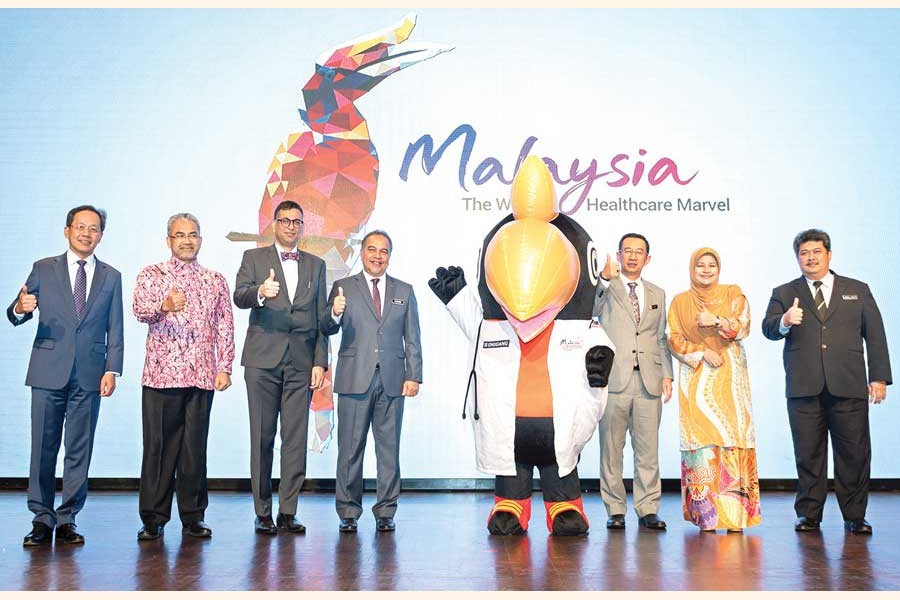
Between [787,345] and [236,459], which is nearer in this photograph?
[787,345]

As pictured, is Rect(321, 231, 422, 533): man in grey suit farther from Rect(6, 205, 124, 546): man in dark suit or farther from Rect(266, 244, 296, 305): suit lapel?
Rect(6, 205, 124, 546): man in dark suit

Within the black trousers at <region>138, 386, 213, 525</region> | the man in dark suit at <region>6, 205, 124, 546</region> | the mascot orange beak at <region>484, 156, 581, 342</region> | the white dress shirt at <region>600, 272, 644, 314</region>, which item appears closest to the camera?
the mascot orange beak at <region>484, 156, 581, 342</region>

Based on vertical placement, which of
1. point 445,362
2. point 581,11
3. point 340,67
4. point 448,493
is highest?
point 581,11

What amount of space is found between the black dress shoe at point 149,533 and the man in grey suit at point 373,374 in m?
0.80

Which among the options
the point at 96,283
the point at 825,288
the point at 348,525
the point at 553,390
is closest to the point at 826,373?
the point at 825,288

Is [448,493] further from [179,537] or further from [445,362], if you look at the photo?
[179,537]

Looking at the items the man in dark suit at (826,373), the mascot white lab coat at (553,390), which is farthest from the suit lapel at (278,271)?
the man in dark suit at (826,373)

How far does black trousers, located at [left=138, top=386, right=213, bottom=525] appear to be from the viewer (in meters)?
4.11

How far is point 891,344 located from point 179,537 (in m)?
4.57

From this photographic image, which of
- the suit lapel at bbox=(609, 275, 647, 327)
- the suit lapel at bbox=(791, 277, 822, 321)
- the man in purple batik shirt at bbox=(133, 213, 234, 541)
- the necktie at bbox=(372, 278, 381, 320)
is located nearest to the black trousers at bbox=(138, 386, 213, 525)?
the man in purple batik shirt at bbox=(133, 213, 234, 541)

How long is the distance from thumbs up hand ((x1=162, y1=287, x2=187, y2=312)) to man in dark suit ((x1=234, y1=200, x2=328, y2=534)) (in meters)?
0.31

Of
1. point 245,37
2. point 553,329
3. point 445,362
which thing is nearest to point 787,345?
point 553,329

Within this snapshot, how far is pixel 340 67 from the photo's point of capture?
605 centimetres

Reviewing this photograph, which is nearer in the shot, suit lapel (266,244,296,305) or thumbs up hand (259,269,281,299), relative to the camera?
thumbs up hand (259,269,281,299)
